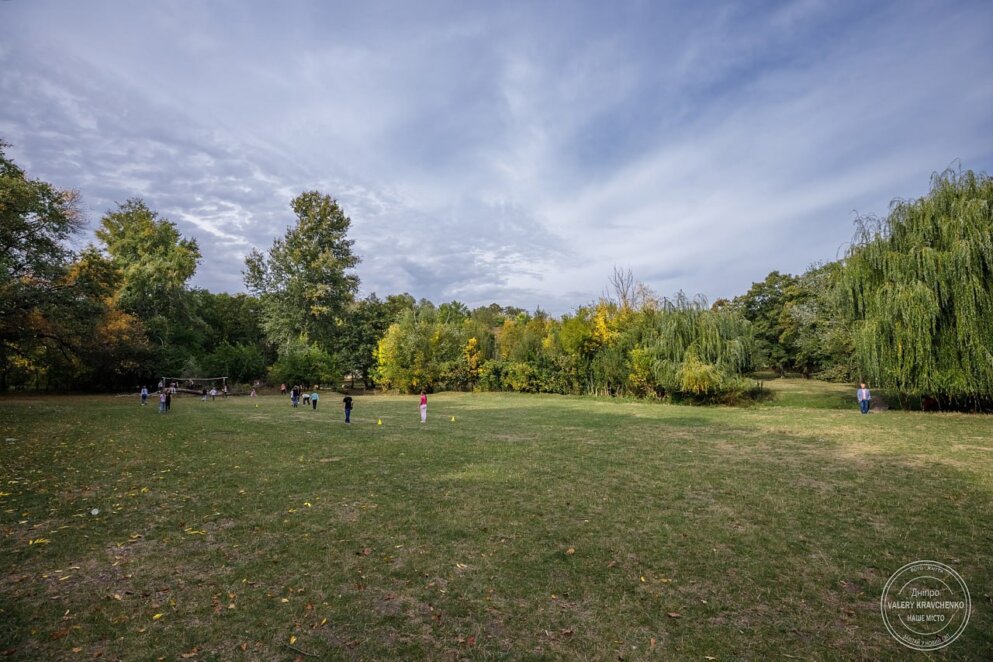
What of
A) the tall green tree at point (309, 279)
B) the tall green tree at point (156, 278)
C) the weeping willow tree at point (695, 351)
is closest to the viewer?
the weeping willow tree at point (695, 351)

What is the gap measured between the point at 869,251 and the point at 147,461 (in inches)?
999

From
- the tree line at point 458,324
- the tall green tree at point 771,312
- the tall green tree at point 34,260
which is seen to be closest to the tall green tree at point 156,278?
the tree line at point 458,324

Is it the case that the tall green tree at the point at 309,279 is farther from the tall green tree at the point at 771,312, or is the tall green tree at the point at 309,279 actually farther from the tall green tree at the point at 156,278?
the tall green tree at the point at 771,312

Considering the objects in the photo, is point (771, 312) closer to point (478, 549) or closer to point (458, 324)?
point (458, 324)

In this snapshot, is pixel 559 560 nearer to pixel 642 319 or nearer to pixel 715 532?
pixel 715 532

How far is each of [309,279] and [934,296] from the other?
147 ft

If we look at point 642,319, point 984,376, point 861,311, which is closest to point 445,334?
point 642,319

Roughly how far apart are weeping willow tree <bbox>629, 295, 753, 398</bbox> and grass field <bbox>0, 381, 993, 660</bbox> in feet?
44.2

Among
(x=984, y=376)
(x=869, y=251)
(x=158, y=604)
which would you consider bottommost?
(x=158, y=604)

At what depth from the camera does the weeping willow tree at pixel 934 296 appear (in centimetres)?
1653

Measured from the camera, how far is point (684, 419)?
18.9 metres

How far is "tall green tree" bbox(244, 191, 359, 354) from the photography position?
44.4 meters

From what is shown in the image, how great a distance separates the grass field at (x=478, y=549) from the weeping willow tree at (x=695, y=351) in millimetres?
13462

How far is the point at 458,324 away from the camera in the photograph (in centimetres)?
4747
